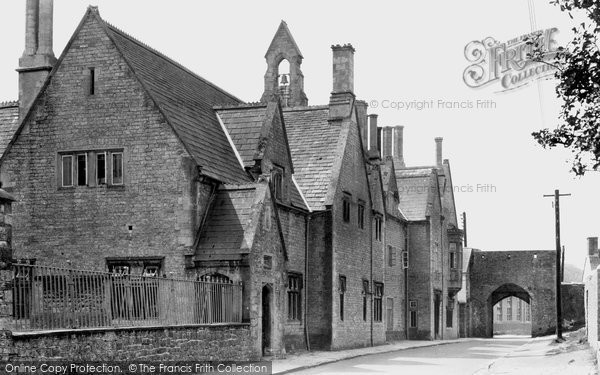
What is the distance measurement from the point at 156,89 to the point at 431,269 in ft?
92.0

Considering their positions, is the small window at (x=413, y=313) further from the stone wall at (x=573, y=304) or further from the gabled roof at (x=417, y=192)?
the stone wall at (x=573, y=304)

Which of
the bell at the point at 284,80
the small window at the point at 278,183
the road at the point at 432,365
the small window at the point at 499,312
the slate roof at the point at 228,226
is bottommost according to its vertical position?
the small window at the point at 499,312

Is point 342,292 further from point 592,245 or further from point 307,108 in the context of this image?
point 592,245

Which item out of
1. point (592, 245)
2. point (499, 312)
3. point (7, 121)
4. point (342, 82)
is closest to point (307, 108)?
point (342, 82)

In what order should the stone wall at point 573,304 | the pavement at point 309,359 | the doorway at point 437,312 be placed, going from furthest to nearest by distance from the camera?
the stone wall at point 573,304 → the doorway at point 437,312 → the pavement at point 309,359

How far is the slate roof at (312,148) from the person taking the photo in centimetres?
3516

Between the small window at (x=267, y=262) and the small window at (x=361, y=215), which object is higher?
the small window at (x=361, y=215)

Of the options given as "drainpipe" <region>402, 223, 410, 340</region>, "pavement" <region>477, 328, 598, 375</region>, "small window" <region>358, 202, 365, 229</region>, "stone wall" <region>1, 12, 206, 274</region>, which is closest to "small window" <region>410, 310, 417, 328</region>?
"drainpipe" <region>402, 223, 410, 340</region>

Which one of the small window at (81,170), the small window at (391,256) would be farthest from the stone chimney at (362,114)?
the small window at (81,170)

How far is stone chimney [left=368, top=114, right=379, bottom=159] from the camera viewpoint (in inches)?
1713

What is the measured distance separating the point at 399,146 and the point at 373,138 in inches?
919

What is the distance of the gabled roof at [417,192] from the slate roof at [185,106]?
74.2ft

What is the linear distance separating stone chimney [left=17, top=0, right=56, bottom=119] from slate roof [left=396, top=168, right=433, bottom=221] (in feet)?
92.4

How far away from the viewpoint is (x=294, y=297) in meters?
A: 32.9
